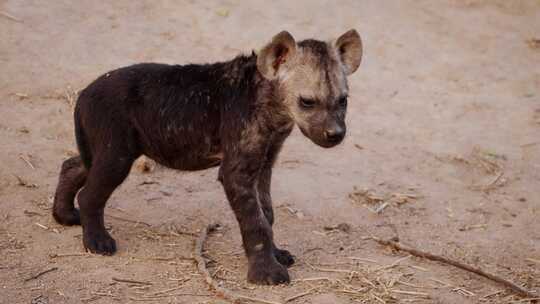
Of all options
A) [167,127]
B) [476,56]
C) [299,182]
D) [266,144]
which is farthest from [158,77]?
[476,56]

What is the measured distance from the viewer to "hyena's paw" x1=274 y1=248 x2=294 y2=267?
6906 millimetres

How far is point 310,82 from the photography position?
639 cm

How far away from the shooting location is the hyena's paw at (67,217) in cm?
730

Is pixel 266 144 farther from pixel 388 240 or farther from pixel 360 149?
pixel 360 149

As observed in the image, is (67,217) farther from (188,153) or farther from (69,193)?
(188,153)

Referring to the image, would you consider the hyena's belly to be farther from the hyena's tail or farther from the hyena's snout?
the hyena's snout

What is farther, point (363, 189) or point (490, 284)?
point (363, 189)

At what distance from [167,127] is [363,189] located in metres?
2.64

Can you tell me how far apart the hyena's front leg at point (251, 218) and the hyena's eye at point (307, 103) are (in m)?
0.56

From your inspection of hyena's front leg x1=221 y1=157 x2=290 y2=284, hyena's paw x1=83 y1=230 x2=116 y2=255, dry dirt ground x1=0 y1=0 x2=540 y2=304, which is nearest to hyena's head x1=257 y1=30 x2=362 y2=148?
hyena's front leg x1=221 y1=157 x2=290 y2=284

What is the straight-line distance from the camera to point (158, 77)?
6.95m

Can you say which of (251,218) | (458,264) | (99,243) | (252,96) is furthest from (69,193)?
(458,264)

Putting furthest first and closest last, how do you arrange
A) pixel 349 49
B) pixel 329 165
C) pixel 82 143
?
pixel 329 165
pixel 82 143
pixel 349 49

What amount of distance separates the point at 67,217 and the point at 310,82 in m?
2.45
